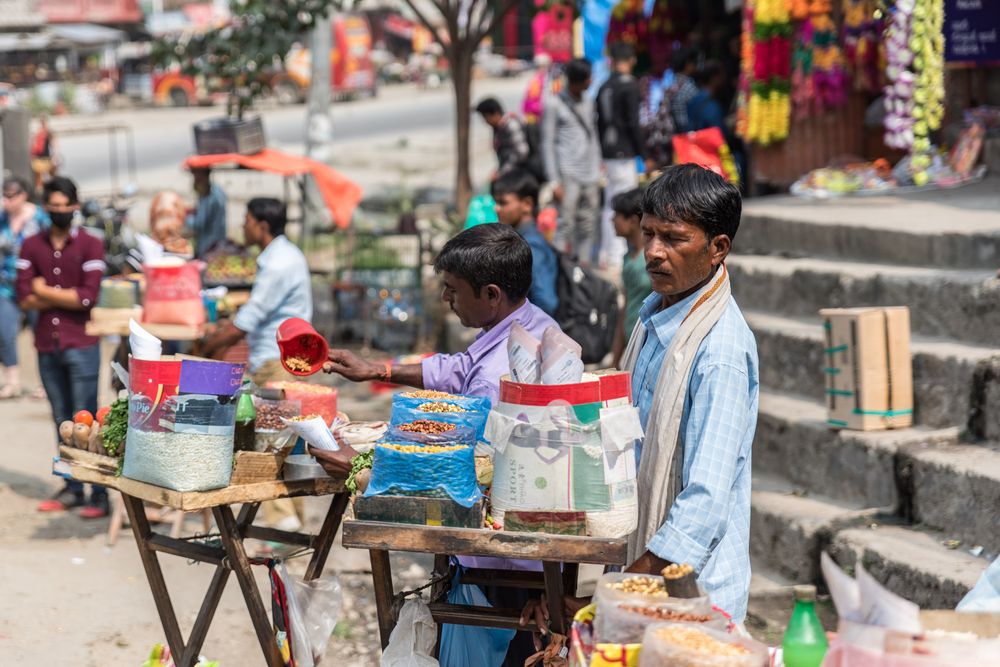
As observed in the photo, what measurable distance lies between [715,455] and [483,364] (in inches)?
41.0

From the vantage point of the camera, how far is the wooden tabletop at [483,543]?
290cm

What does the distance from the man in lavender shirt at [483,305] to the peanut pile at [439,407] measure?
0.19 m

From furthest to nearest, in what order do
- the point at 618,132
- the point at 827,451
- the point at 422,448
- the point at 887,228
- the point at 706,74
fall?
1. the point at 706,74
2. the point at 618,132
3. the point at 887,228
4. the point at 827,451
5. the point at 422,448

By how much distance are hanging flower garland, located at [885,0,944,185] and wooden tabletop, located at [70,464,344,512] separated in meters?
6.15

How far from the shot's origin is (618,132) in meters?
10.4

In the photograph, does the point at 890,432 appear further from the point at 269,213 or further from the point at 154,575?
the point at 154,575

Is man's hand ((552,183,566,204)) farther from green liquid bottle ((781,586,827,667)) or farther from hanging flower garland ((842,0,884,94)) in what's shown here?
green liquid bottle ((781,586,827,667))

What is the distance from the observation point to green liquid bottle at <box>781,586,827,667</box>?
8.11 feet

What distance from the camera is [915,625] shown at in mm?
2209

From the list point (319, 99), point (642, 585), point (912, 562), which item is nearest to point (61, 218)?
point (912, 562)

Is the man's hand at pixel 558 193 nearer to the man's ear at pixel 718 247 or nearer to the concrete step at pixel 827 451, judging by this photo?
the concrete step at pixel 827 451

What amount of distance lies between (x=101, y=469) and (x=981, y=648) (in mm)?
2715

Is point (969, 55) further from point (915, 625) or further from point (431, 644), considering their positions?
point (915, 625)

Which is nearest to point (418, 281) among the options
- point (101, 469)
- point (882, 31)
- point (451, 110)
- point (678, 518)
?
point (882, 31)
